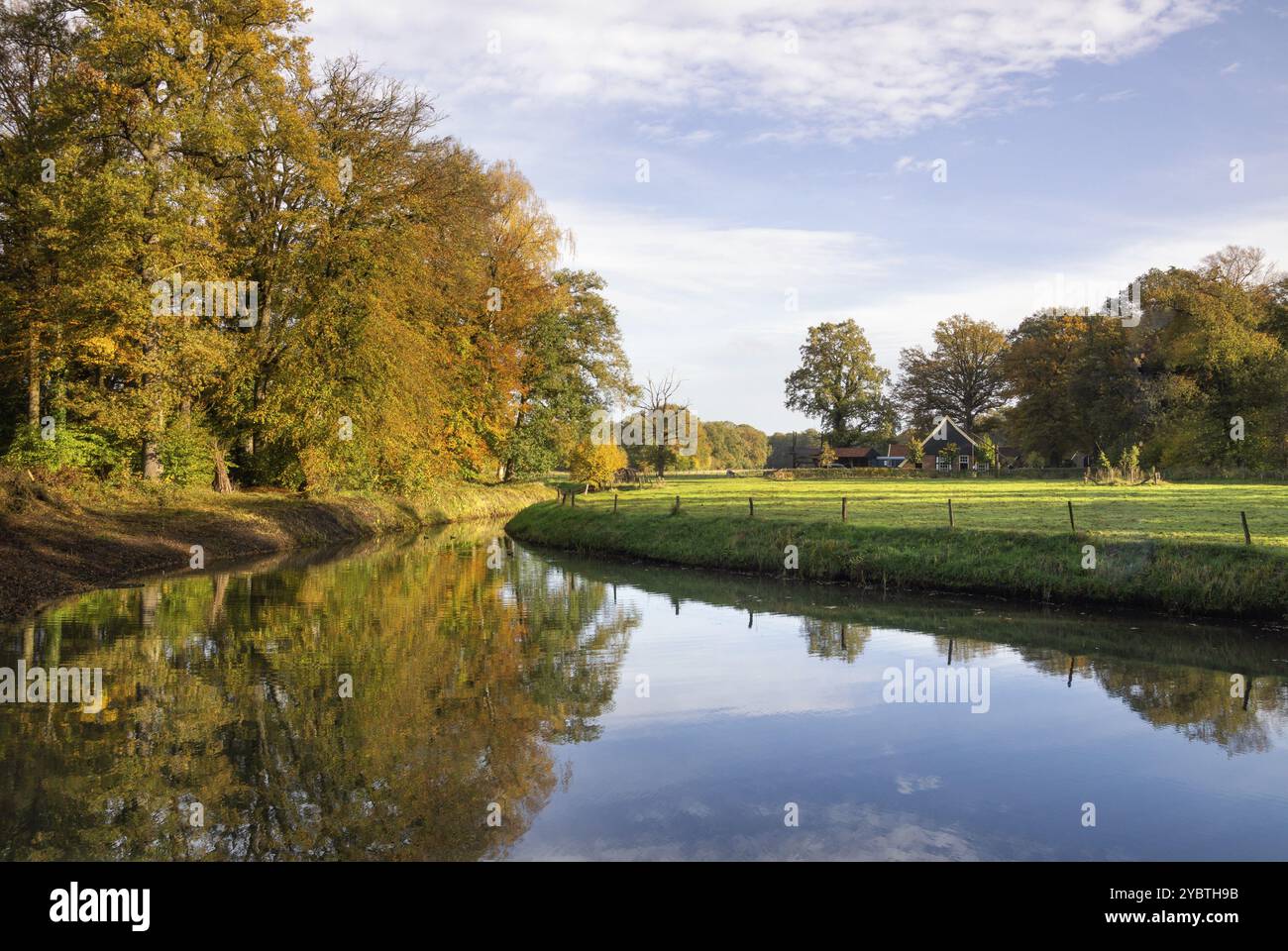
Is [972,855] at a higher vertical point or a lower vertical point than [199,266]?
lower

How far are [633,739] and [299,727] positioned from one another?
11.9 ft

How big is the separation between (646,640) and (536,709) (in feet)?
16.2

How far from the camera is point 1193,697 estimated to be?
11.2m

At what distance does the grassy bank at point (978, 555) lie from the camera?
54.0 ft

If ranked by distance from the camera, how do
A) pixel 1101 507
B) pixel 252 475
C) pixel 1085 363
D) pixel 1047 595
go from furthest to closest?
pixel 1085 363 < pixel 252 475 < pixel 1101 507 < pixel 1047 595

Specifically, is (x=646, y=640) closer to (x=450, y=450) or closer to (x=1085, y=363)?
(x=450, y=450)

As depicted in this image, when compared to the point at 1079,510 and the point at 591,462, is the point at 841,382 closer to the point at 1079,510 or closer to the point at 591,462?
the point at 591,462

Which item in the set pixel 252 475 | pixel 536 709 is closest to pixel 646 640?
pixel 536 709

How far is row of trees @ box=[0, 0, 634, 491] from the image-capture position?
84.0ft

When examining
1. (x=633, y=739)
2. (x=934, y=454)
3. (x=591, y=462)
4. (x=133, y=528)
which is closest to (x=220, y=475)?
(x=133, y=528)

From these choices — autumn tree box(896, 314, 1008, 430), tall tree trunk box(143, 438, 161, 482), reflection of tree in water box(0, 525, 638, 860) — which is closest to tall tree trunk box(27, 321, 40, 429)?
tall tree trunk box(143, 438, 161, 482)

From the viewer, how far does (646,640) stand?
1514 cm

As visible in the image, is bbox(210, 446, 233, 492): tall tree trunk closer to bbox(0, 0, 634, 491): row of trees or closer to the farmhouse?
bbox(0, 0, 634, 491): row of trees
